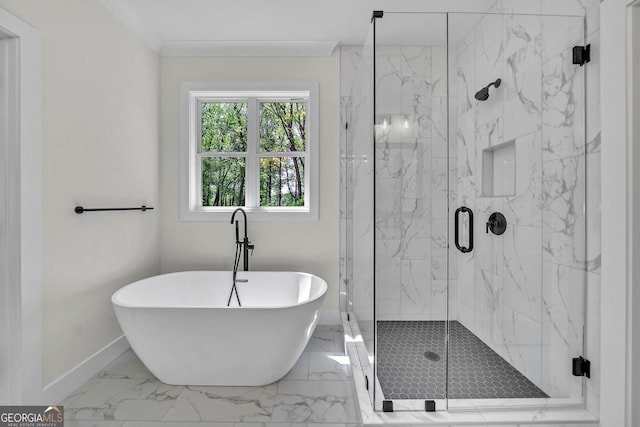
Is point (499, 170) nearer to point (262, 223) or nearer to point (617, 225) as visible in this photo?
point (617, 225)

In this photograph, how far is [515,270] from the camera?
1.63 meters

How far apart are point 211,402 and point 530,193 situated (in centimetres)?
198

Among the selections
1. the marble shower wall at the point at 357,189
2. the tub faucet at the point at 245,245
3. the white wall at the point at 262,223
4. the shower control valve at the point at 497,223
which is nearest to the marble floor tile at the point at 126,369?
the white wall at the point at 262,223

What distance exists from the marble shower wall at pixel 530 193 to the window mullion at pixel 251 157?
1936 millimetres

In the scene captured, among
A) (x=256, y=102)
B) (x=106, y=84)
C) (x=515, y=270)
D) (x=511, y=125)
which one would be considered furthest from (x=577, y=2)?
(x=106, y=84)

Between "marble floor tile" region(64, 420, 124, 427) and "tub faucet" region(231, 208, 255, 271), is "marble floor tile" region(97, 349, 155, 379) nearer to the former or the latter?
"marble floor tile" region(64, 420, 124, 427)

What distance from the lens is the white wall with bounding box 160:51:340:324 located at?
2.85 m

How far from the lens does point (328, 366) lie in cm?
215

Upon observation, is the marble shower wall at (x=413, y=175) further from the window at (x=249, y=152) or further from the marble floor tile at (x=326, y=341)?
the window at (x=249, y=152)

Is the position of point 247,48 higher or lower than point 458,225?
higher

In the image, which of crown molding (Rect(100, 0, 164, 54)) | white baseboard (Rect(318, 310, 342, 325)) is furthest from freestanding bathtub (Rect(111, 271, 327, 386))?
crown molding (Rect(100, 0, 164, 54))

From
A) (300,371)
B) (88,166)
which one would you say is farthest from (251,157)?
(300,371)

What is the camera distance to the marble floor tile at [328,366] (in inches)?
80.1

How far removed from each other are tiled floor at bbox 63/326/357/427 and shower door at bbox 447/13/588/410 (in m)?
0.69
